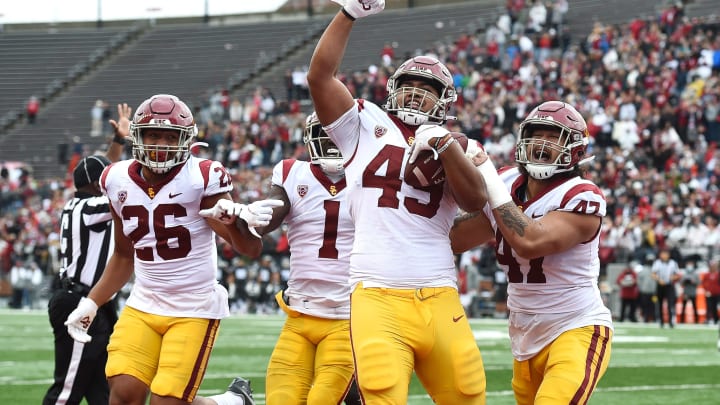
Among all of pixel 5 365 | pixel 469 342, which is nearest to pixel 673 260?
pixel 5 365

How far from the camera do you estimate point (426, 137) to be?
15.5 feet

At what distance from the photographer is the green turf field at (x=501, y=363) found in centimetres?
953

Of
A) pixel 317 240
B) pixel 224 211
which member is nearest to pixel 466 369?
pixel 224 211

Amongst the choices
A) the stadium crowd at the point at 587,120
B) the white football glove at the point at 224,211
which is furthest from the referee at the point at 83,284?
the stadium crowd at the point at 587,120

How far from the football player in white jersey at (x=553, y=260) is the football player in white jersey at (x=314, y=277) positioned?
890 millimetres

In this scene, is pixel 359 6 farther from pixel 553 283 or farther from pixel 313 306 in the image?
pixel 313 306

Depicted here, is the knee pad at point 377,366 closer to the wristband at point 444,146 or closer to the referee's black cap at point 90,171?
the wristband at point 444,146

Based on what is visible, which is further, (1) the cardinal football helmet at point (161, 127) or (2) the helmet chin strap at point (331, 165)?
(2) the helmet chin strap at point (331, 165)

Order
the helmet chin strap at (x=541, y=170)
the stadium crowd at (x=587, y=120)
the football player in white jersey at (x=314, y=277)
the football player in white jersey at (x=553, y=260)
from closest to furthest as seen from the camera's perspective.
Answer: the football player in white jersey at (x=553, y=260) < the helmet chin strap at (x=541, y=170) < the football player in white jersey at (x=314, y=277) < the stadium crowd at (x=587, y=120)

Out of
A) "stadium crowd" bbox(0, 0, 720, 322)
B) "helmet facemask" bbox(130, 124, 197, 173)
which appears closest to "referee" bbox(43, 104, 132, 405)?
"helmet facemask" bbox(130, 124, 197, 173)

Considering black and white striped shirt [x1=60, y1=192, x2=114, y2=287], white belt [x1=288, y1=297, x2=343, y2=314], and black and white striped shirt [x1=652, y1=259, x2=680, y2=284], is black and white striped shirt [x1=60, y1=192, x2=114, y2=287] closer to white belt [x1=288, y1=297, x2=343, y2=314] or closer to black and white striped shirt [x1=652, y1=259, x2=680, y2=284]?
white belt [x1=288, y1=297, x2=343, y2=314]

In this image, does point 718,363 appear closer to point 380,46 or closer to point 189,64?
point 380,46

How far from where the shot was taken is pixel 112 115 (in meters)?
35.6

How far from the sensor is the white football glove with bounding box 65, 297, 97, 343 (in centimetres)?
625
